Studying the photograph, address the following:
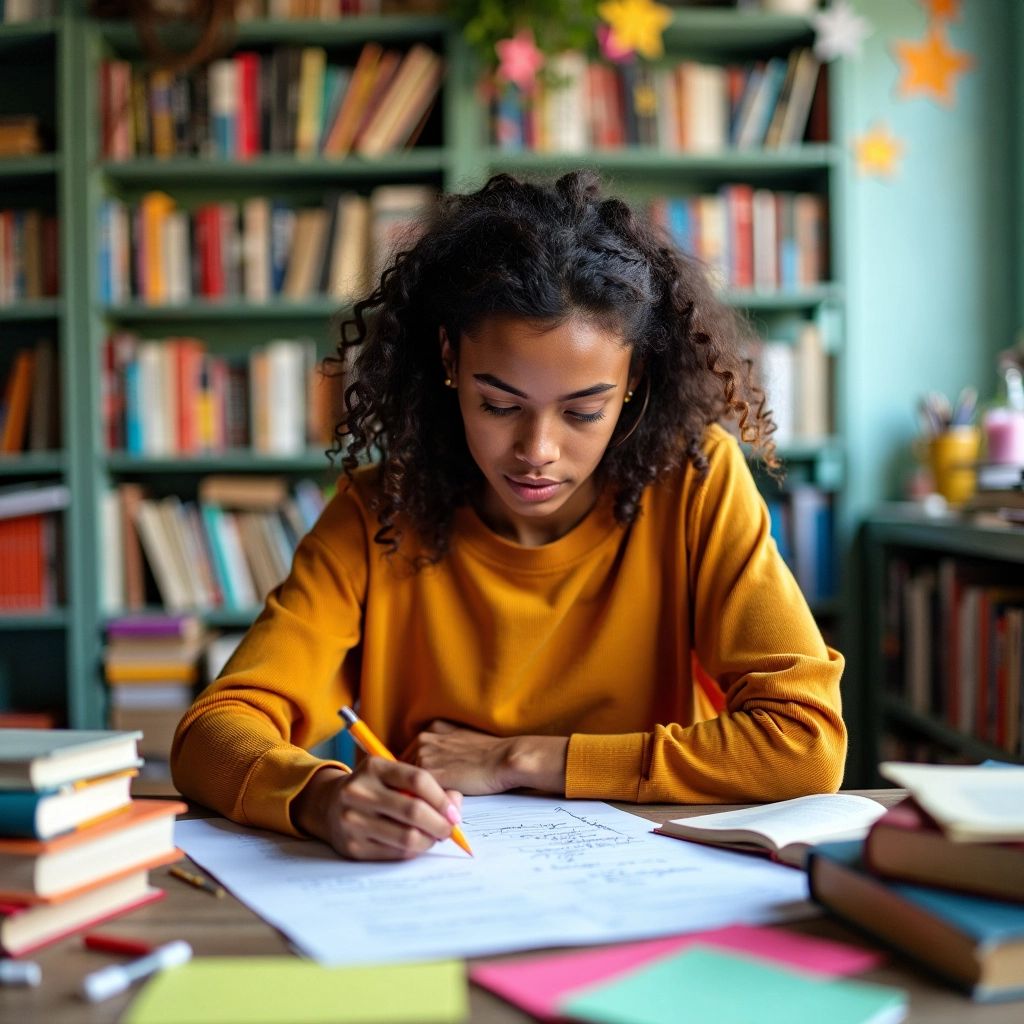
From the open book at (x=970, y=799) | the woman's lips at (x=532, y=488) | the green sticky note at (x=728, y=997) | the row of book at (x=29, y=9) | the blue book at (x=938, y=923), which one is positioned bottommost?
the green sticky note at (x=728, y=997)

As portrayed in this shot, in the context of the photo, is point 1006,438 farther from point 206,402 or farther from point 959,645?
point 206,402

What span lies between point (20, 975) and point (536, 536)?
843 millimetres

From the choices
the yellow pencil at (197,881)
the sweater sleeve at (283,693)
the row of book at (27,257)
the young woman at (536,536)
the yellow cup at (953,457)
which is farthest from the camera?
the row of book at (27,257)

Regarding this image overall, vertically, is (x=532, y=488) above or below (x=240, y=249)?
below

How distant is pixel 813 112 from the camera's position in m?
2.90

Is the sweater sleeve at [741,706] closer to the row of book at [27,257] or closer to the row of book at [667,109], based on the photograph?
the row of book at [667,109]

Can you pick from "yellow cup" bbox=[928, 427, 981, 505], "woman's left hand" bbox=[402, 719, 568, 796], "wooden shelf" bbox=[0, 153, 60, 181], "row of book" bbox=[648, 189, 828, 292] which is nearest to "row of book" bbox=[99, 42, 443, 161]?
"wooden shelf" bbox=[0, 153, 60, 181]

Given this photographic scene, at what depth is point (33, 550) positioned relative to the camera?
2887mm

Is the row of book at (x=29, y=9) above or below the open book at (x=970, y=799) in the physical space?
above

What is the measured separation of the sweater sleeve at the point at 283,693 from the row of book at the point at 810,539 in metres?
1.70

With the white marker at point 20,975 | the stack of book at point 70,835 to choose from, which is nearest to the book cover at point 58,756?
the stack of book at point 70,835

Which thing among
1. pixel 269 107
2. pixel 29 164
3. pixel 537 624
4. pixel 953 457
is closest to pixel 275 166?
pixel 269 107

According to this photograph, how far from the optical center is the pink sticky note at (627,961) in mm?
618

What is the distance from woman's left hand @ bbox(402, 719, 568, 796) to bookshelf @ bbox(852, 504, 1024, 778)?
122cm
